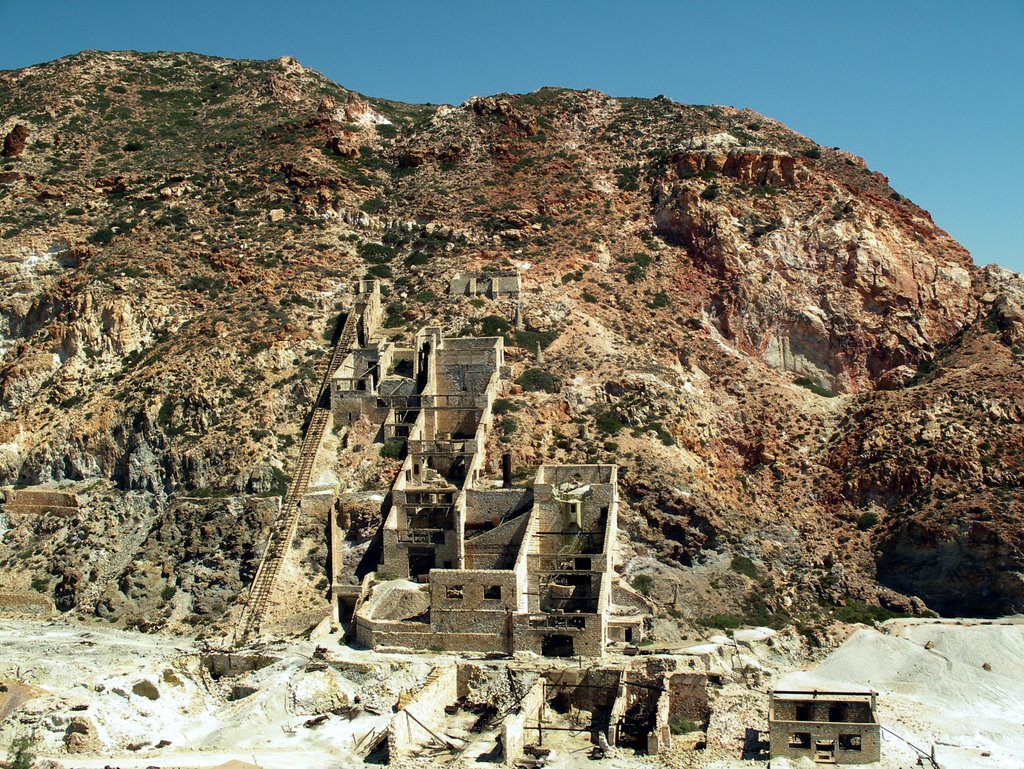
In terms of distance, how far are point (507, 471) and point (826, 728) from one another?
19655 millimetres

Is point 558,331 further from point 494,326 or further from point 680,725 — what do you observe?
point 680,725

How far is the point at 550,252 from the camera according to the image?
258 ft

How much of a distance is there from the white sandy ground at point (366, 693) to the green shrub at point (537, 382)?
15366 mm

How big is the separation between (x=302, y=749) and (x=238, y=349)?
88.3 feet

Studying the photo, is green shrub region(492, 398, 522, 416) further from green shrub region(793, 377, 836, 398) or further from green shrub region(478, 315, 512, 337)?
green shrub region(793, 377, 836, 398)

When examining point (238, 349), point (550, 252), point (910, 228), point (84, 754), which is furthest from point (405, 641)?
point (910, 228)

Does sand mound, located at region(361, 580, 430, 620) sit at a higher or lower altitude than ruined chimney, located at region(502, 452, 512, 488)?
lower

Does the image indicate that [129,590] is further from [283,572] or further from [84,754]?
[84,754]

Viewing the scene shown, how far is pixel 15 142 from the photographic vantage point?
87.7 meters

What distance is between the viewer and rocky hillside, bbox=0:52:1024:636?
200ft

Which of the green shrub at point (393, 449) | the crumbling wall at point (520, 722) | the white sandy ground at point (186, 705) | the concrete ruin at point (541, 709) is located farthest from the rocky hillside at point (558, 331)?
the crumbling wall at point (520, 722)

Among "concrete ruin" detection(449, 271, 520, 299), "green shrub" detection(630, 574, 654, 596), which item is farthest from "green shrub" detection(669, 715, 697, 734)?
"concrete ruin" detection(449, 271, 520, 299)

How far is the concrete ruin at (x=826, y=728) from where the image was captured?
4488 centimetres

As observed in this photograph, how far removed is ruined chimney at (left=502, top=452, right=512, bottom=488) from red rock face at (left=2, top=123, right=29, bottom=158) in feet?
142
